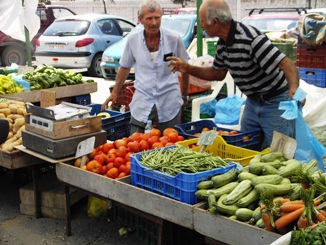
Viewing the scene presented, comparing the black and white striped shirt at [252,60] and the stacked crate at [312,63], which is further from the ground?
the black and white striped shirt at [252,60]

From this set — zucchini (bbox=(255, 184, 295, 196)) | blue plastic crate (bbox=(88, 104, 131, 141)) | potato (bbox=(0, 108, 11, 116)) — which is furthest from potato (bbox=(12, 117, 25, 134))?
zucchini (bbox=(255, 184, 295, 196))

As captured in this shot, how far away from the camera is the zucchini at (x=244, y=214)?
10.0 ft

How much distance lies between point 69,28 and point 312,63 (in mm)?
8778

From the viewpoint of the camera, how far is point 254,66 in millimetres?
4242

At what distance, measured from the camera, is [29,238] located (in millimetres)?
4844

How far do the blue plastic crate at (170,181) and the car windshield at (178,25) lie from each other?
9235mm

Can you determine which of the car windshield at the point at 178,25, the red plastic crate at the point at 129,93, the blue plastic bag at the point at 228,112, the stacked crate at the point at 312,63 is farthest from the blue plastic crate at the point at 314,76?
the car windshield at the point at 178,25

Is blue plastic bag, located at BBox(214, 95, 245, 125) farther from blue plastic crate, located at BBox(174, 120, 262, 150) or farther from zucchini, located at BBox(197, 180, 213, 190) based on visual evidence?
zucchini, located at BBox(197, 180, 213, 190)

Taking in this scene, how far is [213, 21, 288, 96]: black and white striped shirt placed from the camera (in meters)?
4.10

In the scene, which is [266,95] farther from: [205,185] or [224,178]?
[205,185]

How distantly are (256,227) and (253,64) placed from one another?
1.74 metres

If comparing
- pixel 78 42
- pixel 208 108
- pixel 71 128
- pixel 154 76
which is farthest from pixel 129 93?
pixel 78 42

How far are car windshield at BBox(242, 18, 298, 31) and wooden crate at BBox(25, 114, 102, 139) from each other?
8141 millimetres

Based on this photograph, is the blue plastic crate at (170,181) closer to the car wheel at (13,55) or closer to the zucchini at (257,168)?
the zucchini at (257,168)
